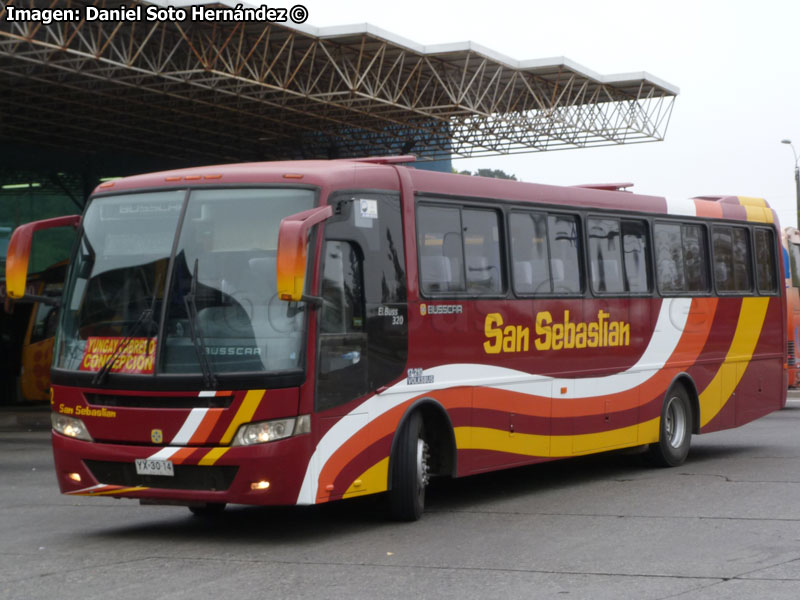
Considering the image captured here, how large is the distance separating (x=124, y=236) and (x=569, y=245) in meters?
4.83

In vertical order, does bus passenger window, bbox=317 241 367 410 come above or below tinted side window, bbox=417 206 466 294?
below

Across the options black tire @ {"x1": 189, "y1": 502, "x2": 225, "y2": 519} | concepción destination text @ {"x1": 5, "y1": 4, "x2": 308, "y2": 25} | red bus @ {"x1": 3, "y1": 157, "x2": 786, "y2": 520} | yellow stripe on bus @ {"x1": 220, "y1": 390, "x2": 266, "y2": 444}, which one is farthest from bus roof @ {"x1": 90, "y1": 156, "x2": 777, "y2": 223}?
concepción destination text @ {"x1": 5, "y1": 4, "x2": 308, "y2": 25}

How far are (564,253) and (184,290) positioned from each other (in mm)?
4686

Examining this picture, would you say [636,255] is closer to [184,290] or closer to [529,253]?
[529,253]

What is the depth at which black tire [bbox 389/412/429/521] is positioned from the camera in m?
10.2

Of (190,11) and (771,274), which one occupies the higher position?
(190,11)

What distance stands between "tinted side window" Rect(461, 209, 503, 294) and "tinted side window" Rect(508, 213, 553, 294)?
0.27 meters

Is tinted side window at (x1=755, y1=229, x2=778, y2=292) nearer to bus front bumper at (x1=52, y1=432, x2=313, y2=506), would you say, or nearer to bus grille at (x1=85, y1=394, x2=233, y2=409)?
bus front bumper at (x1=52, y1=432, x2=313, y2=506)

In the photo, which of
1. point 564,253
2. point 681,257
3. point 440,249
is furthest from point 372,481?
point 681,257

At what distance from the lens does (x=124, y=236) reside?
390 inches

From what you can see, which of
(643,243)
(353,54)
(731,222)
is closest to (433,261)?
(643,243)

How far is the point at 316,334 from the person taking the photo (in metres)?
9.39

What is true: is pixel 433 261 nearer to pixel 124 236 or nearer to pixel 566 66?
pixel 124 236

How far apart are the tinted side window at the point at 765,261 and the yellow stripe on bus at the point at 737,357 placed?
226 millimetres
